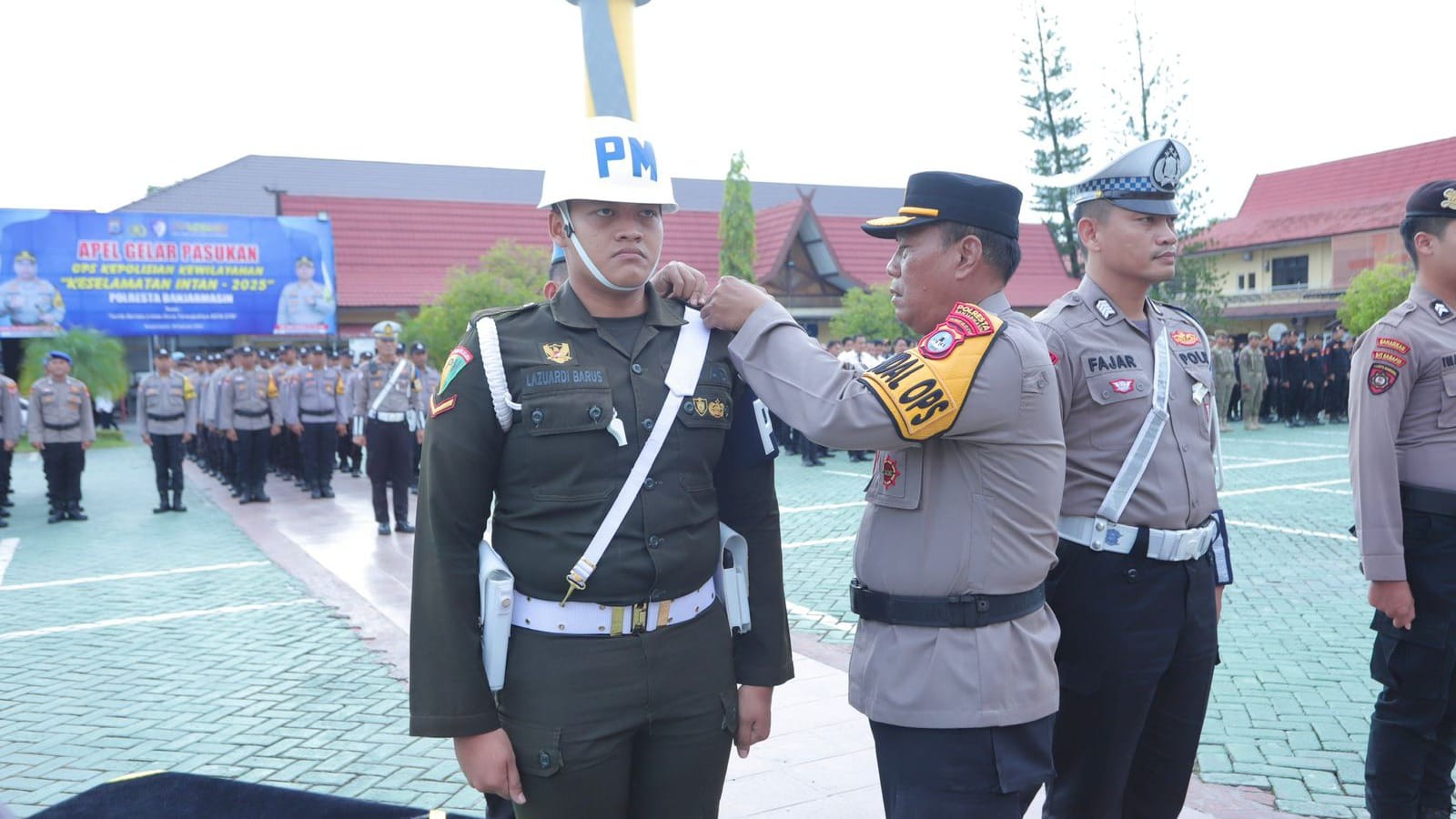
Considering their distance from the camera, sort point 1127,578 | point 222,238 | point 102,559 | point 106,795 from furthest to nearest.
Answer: point 222,238
point 102,559
point 106,795
point 1127,578

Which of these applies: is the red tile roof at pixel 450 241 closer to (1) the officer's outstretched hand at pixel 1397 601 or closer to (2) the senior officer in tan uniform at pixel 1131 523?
(2) the senior officer in tan uniform at pixel 1131 523

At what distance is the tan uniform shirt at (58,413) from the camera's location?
12.5 metres

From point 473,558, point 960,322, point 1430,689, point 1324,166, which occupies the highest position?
point 1324,166

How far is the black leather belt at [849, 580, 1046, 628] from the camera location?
227 cm

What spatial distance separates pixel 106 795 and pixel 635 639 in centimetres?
266

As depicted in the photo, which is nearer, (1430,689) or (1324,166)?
(1430,689)

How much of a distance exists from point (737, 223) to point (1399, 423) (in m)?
27.5

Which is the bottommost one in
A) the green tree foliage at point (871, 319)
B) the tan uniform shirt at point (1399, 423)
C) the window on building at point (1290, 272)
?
the tan uniform shirt at point (1399, 423)

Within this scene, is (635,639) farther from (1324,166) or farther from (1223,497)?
(1324,166)

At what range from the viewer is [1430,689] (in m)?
3.26

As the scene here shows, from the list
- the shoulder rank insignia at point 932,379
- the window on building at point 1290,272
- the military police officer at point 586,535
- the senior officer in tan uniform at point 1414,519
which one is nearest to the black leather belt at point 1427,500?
the senior officer in tan uniform at point 1414,519

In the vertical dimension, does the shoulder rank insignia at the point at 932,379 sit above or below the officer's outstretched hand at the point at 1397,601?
above

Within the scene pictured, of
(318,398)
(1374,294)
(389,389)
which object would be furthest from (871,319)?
(389,389)

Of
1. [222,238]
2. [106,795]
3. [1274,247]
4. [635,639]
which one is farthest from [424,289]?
[1274,247]
